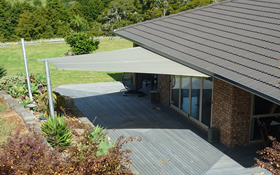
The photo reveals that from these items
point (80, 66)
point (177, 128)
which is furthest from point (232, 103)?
point (80, 66)

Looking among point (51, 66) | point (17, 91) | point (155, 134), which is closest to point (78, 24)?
point (51, 66)

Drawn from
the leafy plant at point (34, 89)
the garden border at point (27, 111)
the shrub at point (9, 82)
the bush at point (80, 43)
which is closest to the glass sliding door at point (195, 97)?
the garden border at point (27, 111)

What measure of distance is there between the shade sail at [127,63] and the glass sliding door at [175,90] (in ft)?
4.92

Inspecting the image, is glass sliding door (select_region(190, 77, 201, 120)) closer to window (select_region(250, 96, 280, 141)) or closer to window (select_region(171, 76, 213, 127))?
window (select_region(171, 76, 213, 127))

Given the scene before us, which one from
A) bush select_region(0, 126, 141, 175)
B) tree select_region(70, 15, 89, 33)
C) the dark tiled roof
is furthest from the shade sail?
tree select_region(70, 15, 89, 33)

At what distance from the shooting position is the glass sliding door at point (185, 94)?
1455 cm

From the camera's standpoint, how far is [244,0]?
677 inches

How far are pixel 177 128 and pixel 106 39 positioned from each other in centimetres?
3291

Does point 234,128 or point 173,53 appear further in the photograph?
point 173,53

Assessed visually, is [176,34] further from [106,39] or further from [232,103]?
[106,39]

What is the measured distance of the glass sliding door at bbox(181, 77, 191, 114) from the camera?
14.6 meters

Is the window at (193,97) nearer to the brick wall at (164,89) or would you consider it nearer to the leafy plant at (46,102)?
the brick wall at (164,89)

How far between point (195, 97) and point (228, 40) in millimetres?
2572

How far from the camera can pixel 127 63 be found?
13.2m
